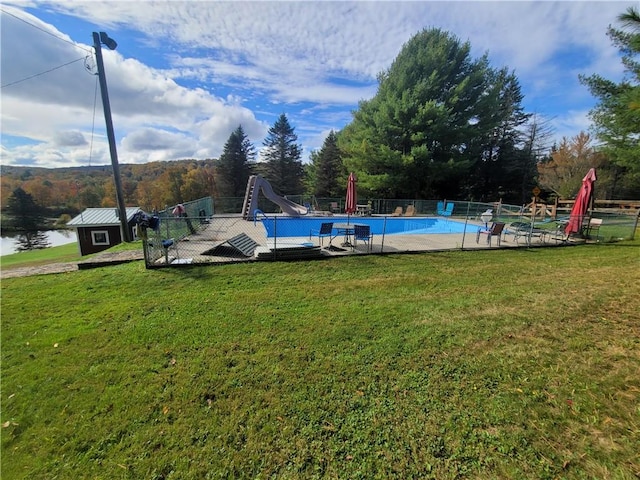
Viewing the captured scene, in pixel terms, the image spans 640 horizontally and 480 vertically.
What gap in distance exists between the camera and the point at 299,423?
2.41m

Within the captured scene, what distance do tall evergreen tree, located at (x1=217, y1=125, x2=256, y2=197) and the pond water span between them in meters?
23.8

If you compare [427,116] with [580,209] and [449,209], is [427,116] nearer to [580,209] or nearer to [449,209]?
[449,209]

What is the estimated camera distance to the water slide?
17.3 meters

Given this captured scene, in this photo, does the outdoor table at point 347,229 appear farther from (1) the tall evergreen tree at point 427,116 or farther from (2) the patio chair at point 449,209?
(1) the tall evergreen tree at point 427,116

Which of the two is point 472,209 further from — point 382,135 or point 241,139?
Result: point 241,139

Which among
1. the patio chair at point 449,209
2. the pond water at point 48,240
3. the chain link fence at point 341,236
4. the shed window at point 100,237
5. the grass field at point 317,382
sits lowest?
the pond water at point 48,240

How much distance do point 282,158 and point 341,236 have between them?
3175cm

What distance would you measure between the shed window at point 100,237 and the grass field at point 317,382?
57.1ft

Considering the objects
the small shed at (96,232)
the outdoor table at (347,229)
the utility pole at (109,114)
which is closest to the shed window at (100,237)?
the small shed at (96,232)

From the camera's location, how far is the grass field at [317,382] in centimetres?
211

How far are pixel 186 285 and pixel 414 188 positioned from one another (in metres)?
23.2

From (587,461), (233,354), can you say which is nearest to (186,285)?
(233,354)

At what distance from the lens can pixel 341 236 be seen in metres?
11.0

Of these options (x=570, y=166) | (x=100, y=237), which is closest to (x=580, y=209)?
(x=570, y=166)
